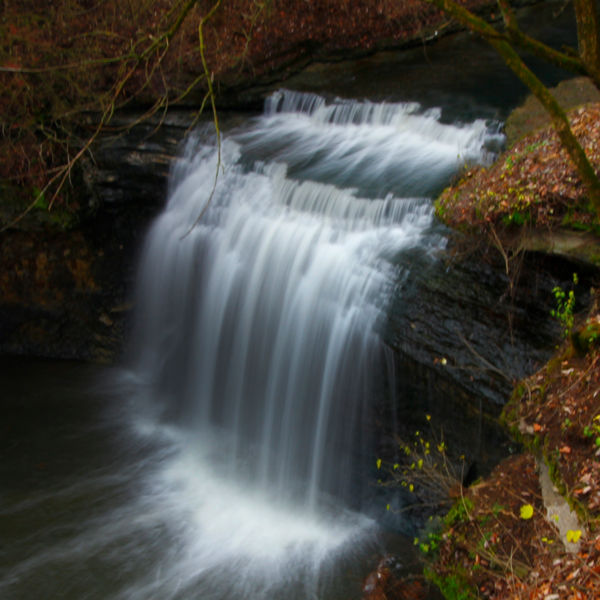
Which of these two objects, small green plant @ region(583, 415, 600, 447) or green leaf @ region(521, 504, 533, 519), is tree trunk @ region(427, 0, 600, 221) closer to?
small green plant @ region(583, 415, 600, 447)

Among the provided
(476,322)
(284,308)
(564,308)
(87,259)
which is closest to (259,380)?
(284,308)

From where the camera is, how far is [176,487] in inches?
270

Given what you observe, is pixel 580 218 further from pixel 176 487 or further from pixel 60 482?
pixel 60 482

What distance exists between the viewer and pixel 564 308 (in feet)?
15.5

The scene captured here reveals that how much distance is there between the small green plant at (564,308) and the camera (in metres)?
4.55

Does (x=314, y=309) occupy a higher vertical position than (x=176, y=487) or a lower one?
higher

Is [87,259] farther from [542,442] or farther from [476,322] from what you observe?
[542,442]

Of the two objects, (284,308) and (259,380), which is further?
(259,380)

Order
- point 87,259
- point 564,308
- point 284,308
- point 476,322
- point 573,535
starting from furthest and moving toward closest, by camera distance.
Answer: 1. point 87,259
2. point 284,308
3. point 476,322
4. point 564,308
5. point 573,535

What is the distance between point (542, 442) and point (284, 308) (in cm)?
339

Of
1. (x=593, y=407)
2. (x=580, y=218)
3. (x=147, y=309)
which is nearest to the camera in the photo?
(x=593, y=407)

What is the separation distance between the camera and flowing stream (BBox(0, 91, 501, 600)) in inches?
228

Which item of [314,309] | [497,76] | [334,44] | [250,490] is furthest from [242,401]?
[334,44]

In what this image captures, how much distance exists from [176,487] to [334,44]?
8.02m
